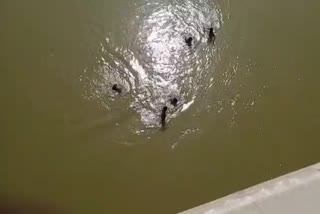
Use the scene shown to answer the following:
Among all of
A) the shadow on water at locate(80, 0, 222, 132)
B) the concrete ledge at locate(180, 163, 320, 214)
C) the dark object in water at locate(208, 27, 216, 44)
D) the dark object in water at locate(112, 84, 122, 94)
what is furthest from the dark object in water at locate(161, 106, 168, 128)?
the concrete ledge at locate(180, 163, 320, 214)

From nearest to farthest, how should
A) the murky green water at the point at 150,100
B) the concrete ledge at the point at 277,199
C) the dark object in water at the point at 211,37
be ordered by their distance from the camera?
the concrete ledge at the point at 277,199, the murky green water at the point at 150,100, the dark object in water at the point at 211,37

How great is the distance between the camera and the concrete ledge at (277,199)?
1.81 ft

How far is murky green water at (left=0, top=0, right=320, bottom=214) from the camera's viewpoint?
1.39 m

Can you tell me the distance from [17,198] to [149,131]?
0.34 m

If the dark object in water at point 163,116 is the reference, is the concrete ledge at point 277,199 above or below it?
below

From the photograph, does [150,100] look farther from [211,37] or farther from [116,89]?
[211,37]

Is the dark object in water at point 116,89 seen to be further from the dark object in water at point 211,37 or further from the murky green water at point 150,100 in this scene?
the dark object in water at point 211,37

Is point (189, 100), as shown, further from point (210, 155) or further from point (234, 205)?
point (234, 205)

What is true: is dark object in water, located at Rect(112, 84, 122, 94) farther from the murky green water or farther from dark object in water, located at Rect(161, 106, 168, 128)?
dark object in water, located at Rect(161, 106, 168, 128)

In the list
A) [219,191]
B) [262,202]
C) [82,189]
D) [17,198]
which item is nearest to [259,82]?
[219,191]

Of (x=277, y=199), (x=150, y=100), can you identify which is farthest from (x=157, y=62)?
(x=277, y=199)

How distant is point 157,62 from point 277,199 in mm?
1002

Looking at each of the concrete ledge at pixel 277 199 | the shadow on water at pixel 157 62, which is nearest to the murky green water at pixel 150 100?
the shadow on water at pixel 157 62

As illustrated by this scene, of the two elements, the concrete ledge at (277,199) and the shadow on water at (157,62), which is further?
the shadow on water at (157,62)
